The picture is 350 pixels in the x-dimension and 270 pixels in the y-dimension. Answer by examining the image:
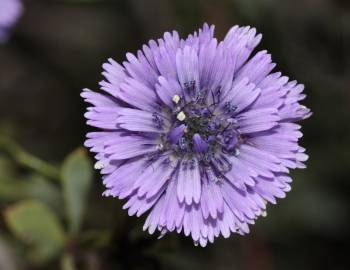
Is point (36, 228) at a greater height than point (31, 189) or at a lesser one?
lesser

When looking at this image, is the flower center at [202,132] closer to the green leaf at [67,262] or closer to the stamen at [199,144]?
the stamen at [199,144]

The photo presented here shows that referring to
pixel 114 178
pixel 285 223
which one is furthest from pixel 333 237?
pixel 114 178

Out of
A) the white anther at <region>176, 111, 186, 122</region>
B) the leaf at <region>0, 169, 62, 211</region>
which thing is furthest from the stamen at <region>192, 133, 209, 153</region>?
the leaf at <region>0, 169, 62, 211</region>

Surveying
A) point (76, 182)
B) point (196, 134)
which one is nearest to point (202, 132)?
point (196, 134)

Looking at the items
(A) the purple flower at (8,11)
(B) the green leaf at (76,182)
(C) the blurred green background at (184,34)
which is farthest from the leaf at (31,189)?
(A) the purple flower at (8,11)

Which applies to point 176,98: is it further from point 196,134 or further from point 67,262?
point 67,262

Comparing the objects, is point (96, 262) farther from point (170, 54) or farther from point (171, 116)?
point (170, 54)

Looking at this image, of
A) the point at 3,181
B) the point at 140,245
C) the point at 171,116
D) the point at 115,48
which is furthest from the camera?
the point at 115,48

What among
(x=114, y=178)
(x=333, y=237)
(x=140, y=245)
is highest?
(x=114, y=178)
